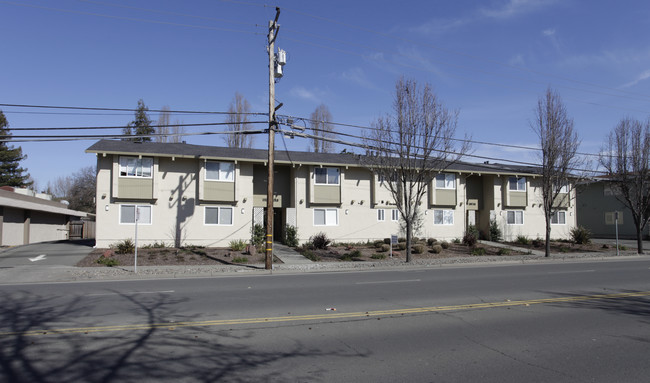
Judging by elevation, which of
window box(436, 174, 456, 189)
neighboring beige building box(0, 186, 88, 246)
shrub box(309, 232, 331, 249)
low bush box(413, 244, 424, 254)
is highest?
window box(436, 174, 456, 189)

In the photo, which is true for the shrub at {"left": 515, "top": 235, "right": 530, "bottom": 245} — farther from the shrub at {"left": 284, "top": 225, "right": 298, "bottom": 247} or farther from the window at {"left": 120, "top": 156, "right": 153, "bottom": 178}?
the window at {"left": 120, "top": 156, "right": 153, "bottom": 178}

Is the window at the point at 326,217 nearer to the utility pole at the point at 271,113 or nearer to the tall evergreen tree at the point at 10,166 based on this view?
the utility pole at the point at 271,113

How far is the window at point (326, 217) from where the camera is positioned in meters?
29.3

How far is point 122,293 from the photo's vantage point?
37.4 ft

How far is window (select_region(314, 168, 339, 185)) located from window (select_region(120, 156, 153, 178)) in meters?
10.3

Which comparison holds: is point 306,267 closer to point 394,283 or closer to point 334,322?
point 394,283

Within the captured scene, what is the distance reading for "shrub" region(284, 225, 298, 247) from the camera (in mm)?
27859

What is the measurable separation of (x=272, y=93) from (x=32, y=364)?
14.5 meters

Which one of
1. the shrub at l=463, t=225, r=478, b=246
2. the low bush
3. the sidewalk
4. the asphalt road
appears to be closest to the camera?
the asphalt road

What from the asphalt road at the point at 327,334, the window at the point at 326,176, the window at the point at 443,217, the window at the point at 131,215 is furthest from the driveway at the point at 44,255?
the window at the point at 443,217

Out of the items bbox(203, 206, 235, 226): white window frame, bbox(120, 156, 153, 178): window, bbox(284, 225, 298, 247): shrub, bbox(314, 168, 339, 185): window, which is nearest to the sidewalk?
bbox(284, 225, 298, 247): shrub

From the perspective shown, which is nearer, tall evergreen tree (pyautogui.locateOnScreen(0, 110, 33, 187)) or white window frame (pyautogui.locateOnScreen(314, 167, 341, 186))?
white window frame (pyautogui.locateOnScreen(314, 167, 341, 186))

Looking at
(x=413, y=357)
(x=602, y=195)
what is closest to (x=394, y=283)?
(x=413, y=357)

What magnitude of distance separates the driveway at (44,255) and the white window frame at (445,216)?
22562mm
